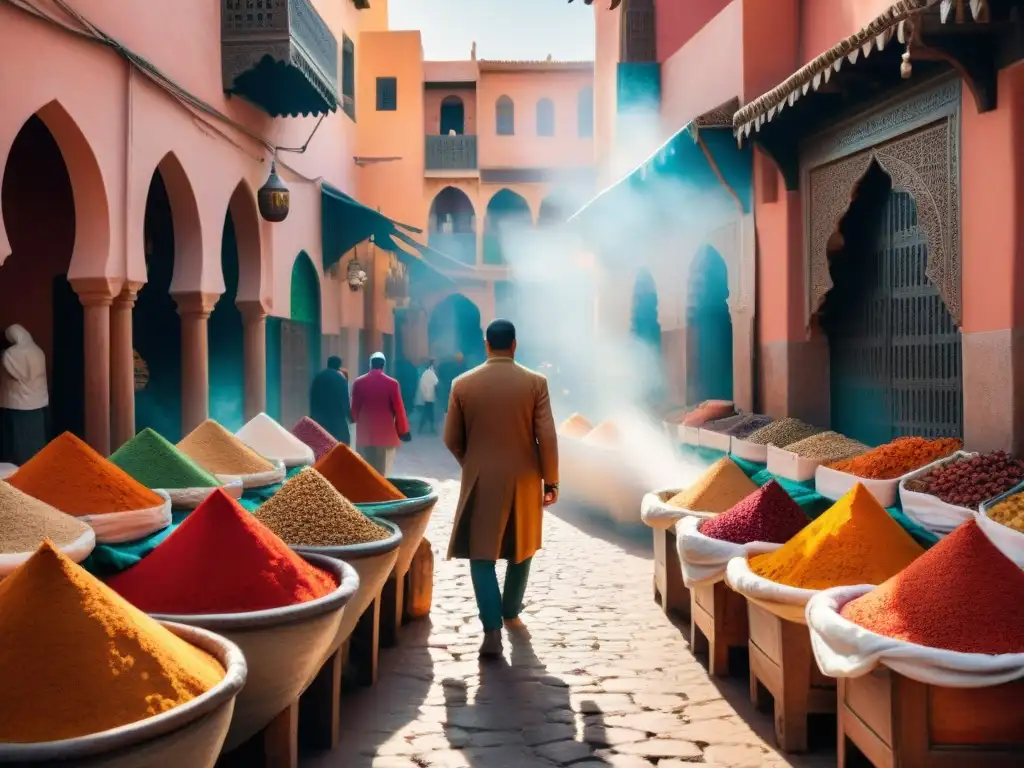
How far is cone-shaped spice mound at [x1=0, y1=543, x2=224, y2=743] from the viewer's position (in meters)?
1.85

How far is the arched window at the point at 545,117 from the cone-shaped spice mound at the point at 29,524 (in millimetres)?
22017

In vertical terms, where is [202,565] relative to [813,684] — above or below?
above

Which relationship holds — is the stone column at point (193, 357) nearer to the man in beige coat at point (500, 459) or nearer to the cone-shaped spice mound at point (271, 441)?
the cone-shaped spice mound at point (271, 441)

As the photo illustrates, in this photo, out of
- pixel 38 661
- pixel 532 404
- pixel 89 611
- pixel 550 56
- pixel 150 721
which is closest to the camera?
pixel 150 721

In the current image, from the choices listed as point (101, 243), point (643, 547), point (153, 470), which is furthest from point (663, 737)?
point (101, 243)

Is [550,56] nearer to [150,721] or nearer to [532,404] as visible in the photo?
[532,404]

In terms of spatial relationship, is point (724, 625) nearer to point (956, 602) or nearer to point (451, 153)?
point (956, 602)

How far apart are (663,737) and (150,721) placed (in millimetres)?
2136

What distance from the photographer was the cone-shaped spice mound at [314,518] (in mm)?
3583

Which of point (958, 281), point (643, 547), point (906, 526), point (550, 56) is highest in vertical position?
point (550, 56)

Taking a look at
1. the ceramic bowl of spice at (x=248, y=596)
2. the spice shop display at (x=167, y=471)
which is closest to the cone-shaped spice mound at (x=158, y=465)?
the spice shop display at (x=167, y=471)

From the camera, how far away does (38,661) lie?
1.94m

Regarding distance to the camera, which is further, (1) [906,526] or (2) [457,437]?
(2) [457,437]

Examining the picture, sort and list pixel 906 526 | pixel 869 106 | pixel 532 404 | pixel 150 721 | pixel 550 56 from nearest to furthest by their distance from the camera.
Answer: pixel 150 721, pixel 906 526, pixel 532 404, pixel 869 106, pixel 550 56
